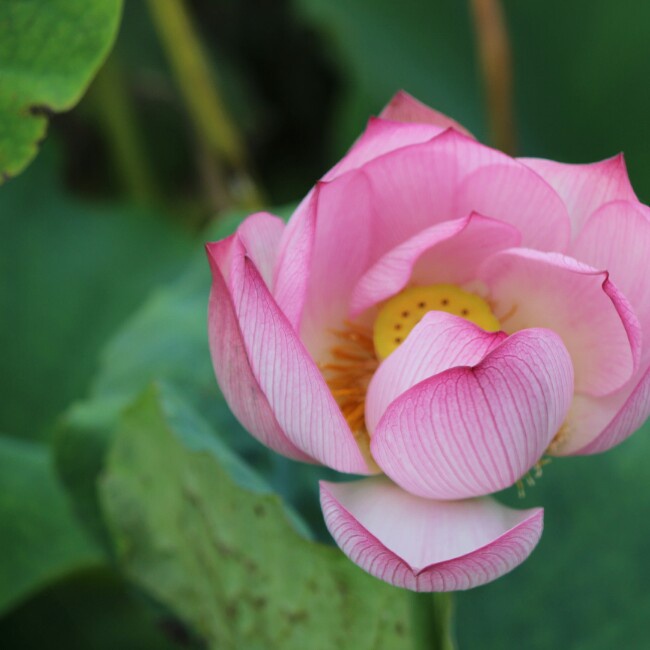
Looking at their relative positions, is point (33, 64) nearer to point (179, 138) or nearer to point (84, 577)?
point (84, 577)

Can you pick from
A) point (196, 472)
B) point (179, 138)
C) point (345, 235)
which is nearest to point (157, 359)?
point (196, 472)

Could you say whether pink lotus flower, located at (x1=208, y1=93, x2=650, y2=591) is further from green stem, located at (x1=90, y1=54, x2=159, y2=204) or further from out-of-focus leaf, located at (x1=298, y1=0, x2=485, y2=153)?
green stem, located at (x1=90, y1=54, x2=159, y2=204)

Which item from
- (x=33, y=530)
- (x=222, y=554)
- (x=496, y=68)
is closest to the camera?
(x=222, y=554)

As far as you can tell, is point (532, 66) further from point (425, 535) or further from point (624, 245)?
point (425, 535)

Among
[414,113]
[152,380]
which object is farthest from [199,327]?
[414,113]

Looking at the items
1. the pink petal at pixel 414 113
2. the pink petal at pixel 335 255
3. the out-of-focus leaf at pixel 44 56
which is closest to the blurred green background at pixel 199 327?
the out-of-focus leaf at pixel 44 56

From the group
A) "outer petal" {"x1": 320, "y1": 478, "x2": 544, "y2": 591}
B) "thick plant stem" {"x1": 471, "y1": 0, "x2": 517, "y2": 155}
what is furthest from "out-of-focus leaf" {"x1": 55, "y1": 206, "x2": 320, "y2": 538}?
"thick plant stem" {"x1": 471, "y1": 0, "x2": 517, "y2": 155}
